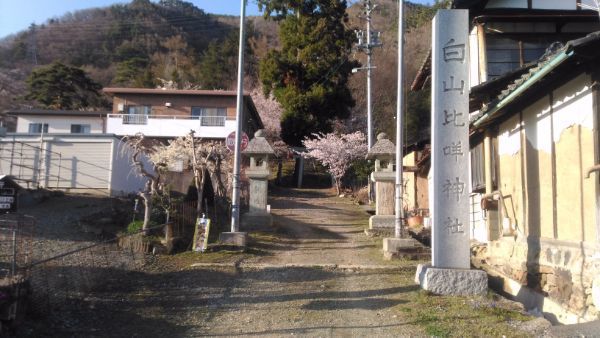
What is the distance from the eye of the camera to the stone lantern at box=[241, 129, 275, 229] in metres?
15.5

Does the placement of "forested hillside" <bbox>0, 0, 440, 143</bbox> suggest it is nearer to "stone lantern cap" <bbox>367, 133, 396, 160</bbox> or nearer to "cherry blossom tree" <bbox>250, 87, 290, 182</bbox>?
"cherry blossom tree" <bbox>250, 87, 290, 182</bbox>

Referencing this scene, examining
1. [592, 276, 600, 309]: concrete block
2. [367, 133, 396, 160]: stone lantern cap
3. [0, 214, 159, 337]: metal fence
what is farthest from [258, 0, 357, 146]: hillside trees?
[592, 276, 600, 309]: concrete block

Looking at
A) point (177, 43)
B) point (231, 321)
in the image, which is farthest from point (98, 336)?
point (177, 43)

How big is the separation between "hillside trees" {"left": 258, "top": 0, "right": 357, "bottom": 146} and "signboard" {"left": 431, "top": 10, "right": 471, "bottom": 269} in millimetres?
25476

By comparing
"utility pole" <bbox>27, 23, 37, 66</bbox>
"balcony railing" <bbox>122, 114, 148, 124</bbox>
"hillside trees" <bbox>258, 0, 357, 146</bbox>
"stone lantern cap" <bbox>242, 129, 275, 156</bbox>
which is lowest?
"stone lantern cap" <bbox>242, 129, 275, 156</bbox>

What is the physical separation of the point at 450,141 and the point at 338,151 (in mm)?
23853

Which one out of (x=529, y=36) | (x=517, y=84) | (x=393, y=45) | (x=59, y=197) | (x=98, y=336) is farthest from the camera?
(x=393, y=45)

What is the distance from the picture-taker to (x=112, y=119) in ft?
113

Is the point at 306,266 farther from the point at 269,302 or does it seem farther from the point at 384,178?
the point at 384,178

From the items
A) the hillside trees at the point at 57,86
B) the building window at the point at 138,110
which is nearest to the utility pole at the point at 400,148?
the building window at the point at 138,110

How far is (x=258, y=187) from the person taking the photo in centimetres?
1575

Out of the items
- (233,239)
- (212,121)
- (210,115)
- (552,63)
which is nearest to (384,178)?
(233,239)

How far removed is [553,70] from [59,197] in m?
17.9

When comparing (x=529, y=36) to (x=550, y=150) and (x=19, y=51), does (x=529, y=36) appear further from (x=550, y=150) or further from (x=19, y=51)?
(x=19, y=51)
